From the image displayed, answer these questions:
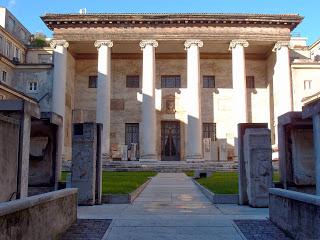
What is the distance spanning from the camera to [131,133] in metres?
41.6

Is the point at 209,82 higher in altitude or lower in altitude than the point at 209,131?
higher

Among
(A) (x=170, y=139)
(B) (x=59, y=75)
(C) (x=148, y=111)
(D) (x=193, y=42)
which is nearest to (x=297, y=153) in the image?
(C) (x=148, y=111)

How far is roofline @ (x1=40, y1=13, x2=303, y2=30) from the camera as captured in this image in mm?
36781

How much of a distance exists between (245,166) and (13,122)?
6.10 metres

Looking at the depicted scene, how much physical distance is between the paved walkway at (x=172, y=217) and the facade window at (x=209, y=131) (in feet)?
92.9

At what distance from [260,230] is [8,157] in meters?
4.88

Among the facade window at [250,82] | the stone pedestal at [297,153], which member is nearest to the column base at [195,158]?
the facade window at [250,82]

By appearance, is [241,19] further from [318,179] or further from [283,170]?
[318,179]

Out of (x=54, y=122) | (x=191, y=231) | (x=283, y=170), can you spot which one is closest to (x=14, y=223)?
(x=191, y=231)

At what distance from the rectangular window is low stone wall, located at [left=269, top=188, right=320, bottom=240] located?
110ft

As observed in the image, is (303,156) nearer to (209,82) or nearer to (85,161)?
(85,161)

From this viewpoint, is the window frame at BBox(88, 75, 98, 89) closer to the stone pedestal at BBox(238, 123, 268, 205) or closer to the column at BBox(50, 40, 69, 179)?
the column at BBox(50, 40, 69, 179)

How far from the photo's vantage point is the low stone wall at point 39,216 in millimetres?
4676

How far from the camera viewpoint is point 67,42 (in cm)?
3753
